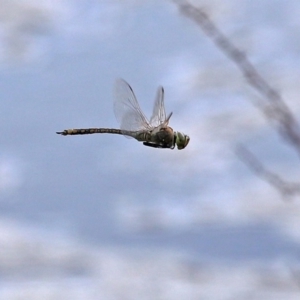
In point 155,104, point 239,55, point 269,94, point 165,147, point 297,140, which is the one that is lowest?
point 297,140

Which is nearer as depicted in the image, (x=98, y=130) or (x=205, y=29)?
(x=205, y=29)

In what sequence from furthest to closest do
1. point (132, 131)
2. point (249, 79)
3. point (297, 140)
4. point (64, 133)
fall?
point (132, 131) < point (64, 133) < point (249, 79) < point (297, 140)

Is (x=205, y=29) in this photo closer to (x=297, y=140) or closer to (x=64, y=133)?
(x=297, y=140)

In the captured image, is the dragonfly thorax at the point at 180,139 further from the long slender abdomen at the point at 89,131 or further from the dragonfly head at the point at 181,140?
the long slender abdomen at the point at 89,131

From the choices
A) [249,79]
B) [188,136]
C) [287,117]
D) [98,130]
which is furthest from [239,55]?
[98,130]

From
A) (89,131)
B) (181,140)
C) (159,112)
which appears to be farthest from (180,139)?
(89,131)

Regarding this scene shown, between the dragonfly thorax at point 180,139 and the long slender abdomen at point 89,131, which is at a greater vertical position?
the long slender abdomen at point 89,131

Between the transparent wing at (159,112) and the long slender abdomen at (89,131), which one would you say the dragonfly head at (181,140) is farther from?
the long slender abdomen at (89,131)
